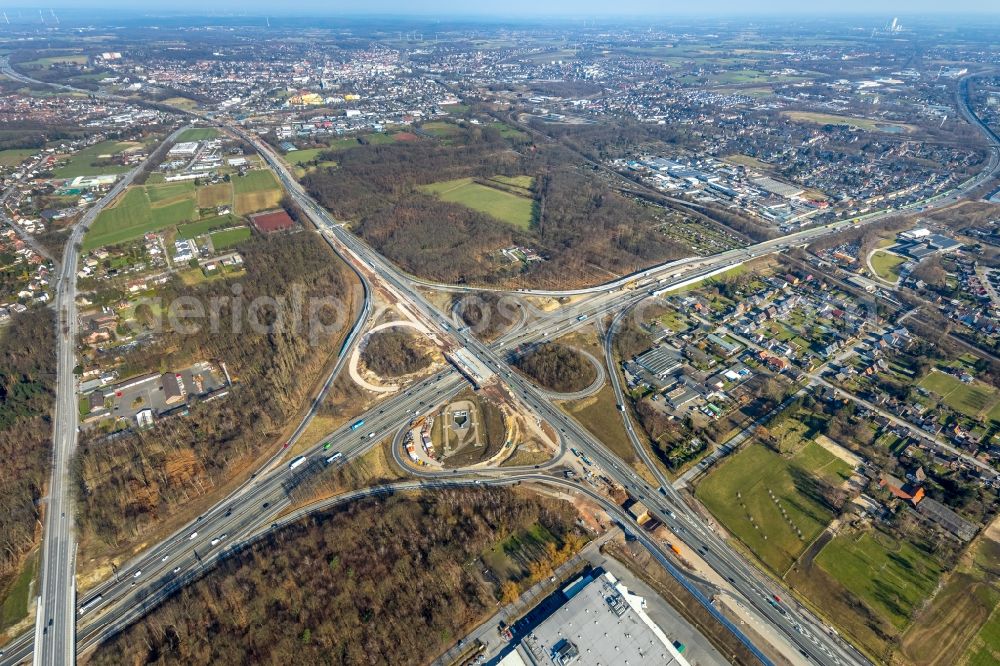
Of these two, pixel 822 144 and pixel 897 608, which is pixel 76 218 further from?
Result: pixel 822 144

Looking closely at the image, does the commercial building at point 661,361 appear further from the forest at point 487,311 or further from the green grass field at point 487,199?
the green grass field at point 487,199

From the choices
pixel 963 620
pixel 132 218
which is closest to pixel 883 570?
pixel 963 620

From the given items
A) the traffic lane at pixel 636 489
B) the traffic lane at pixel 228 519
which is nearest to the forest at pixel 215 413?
the traffic lane at pixel 228 519

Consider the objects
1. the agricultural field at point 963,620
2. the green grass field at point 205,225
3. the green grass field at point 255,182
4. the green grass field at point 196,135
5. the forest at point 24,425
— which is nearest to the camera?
the agricultural field at point 963,620

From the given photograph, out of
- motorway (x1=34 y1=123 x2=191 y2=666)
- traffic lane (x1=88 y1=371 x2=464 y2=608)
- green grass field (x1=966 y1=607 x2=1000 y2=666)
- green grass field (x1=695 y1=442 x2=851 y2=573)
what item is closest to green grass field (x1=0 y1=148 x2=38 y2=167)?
motorway (x1=34 y1=123 x2=191 y2=666)

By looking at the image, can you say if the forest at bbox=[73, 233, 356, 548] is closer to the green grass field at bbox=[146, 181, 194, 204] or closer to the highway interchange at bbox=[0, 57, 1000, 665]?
the highway interchange at bbox=[0, 57, 1000, 665]

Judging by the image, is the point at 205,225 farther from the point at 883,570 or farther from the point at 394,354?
the point at 883,570
